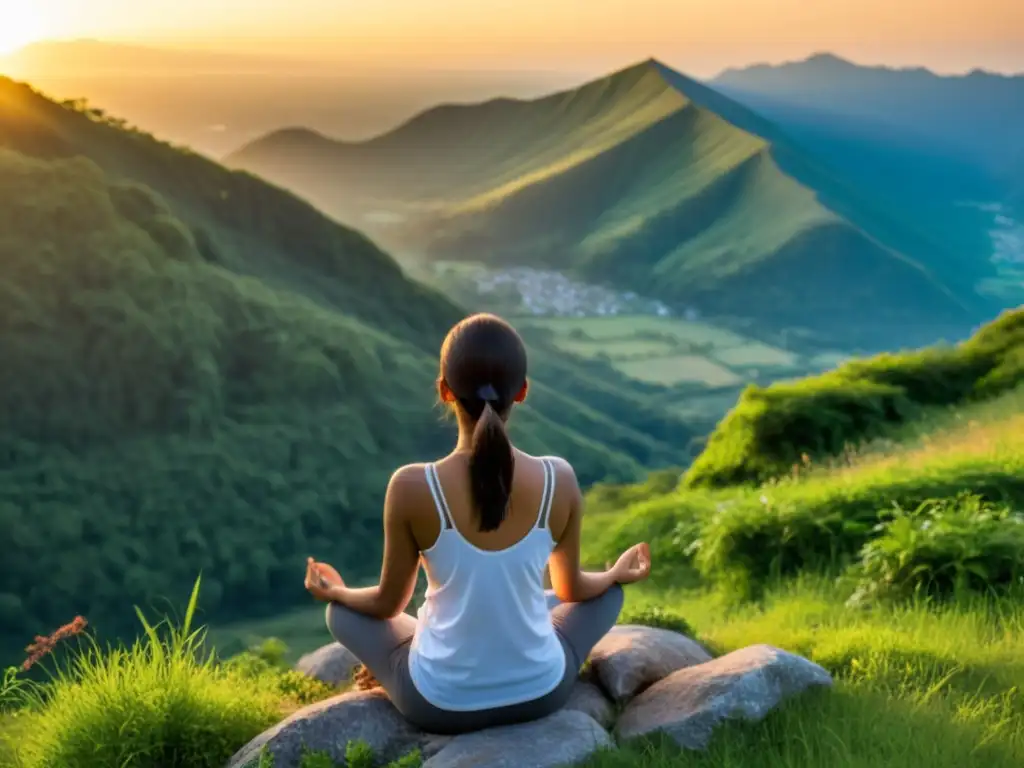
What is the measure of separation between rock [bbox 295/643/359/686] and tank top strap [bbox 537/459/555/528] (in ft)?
6.40

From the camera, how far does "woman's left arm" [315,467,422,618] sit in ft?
10.4

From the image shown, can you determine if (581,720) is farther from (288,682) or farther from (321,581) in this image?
(288,682)

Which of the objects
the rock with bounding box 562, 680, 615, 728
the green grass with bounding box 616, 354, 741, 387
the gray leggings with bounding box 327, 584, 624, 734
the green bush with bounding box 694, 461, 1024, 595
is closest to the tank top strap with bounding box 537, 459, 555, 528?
the gray leggings with bounding box 327, 584, 624, 734

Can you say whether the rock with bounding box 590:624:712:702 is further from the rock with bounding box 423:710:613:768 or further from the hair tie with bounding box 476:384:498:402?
the hair tie with bounding box 476:384:498:402

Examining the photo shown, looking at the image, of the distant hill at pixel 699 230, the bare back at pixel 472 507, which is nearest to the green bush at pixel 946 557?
the bare back at pixel 472 507

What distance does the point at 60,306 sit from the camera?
182ft

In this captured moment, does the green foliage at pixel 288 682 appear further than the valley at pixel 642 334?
No

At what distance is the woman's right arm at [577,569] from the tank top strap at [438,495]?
18.2 inches

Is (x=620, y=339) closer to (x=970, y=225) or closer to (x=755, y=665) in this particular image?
(x=970, y=225)

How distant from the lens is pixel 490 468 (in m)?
3.06

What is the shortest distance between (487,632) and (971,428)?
9.87 meters

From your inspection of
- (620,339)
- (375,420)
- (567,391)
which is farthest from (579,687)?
(620,339)

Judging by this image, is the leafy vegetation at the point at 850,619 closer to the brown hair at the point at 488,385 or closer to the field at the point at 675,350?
the brown hair at the point at 488,385

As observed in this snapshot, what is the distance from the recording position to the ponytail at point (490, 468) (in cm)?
302
